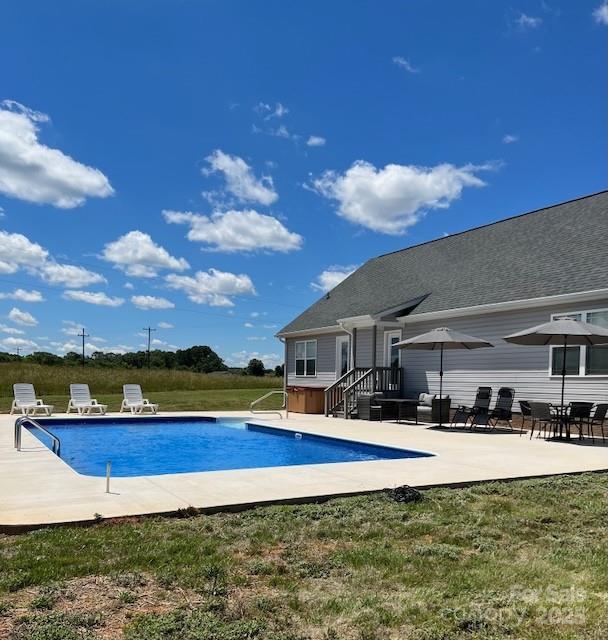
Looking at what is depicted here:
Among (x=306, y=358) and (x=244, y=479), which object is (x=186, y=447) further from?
(x=306, y=358)

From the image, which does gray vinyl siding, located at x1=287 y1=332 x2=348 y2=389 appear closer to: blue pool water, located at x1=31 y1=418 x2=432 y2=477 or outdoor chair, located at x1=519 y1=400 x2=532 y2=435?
blue pool water, located at x1=31 y1=418 x2=432 y2=477

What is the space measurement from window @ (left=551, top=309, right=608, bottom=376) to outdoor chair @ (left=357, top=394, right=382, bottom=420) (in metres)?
4.87

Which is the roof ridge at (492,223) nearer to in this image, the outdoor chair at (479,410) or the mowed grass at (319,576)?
the outdoor chair at (479,410)

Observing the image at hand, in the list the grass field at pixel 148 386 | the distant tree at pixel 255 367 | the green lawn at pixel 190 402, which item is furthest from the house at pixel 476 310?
the distant tree at pixel 255 367

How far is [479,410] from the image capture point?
47.3ft

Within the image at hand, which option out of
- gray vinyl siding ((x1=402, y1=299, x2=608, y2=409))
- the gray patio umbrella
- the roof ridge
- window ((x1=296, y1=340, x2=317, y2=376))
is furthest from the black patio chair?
window ((x1=296, y1=340, x2=317, y2=376))

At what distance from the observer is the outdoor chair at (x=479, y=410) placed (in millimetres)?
14227

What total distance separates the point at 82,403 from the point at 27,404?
154 centimetres

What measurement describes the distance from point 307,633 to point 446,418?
13.6 m

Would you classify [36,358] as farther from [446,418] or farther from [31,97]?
[446,418]

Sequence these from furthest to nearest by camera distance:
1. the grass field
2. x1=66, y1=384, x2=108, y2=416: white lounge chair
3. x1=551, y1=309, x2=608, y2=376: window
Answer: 1. the grass field
2. x1=66, y1=384, x2=108, y2=416: white lounge chair
3. x1=551, y1=309, x2=608, y2=376: window

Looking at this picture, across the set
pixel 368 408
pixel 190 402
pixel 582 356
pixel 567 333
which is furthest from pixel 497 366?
pixel 190 402

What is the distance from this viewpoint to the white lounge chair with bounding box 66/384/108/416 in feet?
58.9

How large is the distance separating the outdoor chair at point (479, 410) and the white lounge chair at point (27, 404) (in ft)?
37.2
